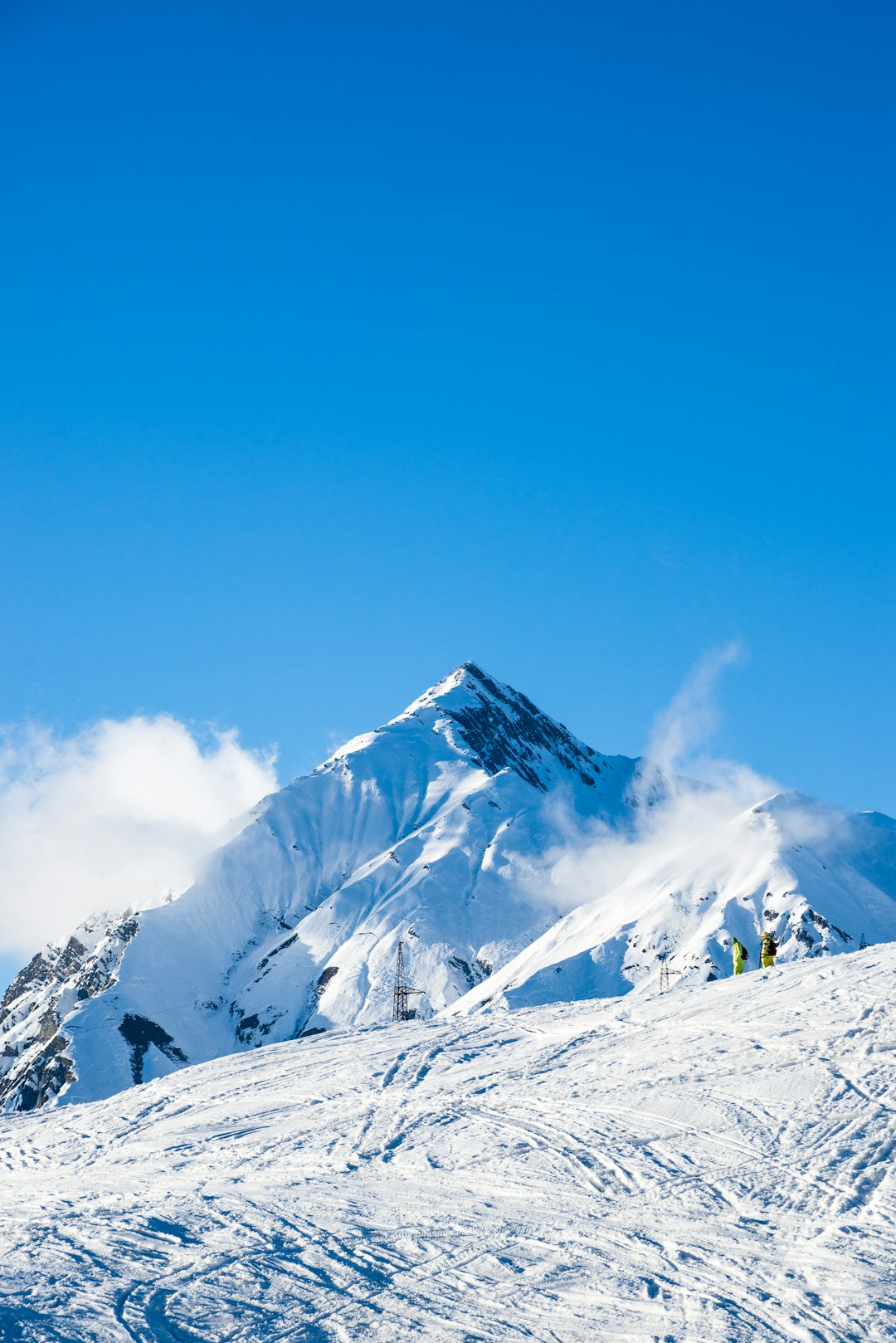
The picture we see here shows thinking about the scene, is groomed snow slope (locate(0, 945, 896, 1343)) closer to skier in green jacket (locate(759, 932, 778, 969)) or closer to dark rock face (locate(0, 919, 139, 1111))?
skier in green jacket (locate(759, 932, 778, 969))

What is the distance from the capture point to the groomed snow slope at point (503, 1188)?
12000 millimetres

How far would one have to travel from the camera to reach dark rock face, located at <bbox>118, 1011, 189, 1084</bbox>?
5591 inches

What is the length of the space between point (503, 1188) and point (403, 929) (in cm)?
14570

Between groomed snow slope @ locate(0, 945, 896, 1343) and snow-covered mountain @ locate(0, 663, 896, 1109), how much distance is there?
325ft

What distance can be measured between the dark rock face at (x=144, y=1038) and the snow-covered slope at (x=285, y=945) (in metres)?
0.25

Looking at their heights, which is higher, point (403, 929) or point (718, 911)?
point (403, 929)

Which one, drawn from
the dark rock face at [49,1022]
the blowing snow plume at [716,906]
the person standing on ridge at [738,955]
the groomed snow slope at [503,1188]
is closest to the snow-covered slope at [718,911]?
the blowing snow plume at [716,906]

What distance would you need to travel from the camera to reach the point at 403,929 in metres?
160

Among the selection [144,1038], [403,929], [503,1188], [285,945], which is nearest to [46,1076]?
[144,1038]

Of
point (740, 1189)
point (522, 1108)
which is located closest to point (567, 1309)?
point (740, 1189)

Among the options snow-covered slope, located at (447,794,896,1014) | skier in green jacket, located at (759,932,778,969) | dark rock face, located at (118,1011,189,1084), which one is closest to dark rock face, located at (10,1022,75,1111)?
dark rock face, located at (118,1011,189,1084)

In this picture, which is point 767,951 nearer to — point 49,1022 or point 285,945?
point 49,1022

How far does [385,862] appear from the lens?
180 metres

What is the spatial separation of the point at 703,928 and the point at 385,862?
5754cm
